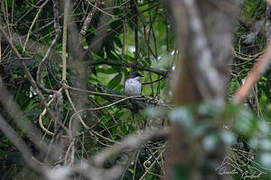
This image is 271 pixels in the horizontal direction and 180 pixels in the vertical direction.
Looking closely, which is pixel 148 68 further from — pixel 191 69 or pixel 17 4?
pixel 191 69

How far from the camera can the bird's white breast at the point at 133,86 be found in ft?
17.0

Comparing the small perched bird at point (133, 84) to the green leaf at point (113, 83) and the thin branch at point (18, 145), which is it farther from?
the thin branch at point (18, 145)

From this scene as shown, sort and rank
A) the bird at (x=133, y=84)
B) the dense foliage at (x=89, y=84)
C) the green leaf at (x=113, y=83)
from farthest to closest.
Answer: the bird at (x=133, y=84) → the green leaf at (x=113, y=83) → the dense foliage at (x=89, y=84)

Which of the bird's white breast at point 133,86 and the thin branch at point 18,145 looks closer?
the thin branch at point 18,145

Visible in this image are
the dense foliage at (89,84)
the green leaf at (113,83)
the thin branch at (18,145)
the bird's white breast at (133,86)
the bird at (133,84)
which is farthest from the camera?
the bird's white breast at (133,86)

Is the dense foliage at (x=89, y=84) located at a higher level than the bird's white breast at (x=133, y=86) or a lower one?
higher

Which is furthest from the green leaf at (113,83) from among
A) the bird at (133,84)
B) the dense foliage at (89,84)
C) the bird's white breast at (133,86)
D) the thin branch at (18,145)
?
the thin branch at (18,145)

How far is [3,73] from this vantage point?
402 centimetres

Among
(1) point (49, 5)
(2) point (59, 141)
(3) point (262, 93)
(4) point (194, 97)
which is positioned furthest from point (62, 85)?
(3) point (262, 93)

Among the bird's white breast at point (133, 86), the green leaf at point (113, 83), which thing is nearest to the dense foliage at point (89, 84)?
the green leaf at point (113, 83)

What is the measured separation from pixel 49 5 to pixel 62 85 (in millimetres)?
1562

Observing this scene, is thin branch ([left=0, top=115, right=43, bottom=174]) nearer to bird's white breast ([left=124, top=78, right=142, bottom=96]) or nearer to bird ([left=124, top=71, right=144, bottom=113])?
bird ([left=124, top=71, right=144, bottom=113])

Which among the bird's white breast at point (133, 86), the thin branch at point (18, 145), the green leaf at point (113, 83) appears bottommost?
the bird's white breast at point (133, 86)

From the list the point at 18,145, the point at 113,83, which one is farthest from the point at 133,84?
the point at 18,145
